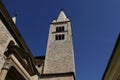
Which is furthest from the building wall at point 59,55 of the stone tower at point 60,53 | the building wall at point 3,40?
the building wall at point 3,40

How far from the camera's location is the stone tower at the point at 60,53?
64.6 feet

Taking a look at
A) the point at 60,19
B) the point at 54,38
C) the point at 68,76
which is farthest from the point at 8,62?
the point at 60,19

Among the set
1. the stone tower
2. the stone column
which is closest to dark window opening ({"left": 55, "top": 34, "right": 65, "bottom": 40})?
the stone tower

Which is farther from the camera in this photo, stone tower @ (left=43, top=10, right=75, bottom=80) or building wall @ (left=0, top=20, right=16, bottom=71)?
stone tower @ (left=43, top=10, right=75, bottom=80)

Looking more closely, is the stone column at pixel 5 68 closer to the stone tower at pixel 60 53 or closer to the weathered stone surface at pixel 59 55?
the stone tower at pixel 60 53

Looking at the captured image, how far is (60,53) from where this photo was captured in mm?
22672

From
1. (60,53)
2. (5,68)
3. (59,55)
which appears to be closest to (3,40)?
(5,68)

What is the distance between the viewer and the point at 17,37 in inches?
559

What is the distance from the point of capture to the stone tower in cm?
1970

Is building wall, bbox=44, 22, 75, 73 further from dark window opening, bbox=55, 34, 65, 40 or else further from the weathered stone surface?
dark window opening, bbox=55, 34, 65, 40

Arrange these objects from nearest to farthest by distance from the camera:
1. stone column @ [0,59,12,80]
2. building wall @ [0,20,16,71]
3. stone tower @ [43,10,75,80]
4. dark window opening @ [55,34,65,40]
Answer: stone column @ [0,59,12,80]
building wall @ [0,20,16,71]
stone tower @ [43,10,75,80]
dark window opening @ [55,34,65,40]

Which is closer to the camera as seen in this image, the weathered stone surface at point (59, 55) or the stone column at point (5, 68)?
the stone column at point (5, 68)

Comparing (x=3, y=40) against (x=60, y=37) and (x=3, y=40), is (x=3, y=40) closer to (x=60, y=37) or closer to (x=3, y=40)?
(x=3, y=40)

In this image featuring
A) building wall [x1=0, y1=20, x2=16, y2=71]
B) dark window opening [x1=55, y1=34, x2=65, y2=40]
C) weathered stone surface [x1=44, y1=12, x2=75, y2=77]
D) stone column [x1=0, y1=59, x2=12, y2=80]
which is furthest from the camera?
dark window opening [x1=55, y1=34, x2=65, y2=40]
